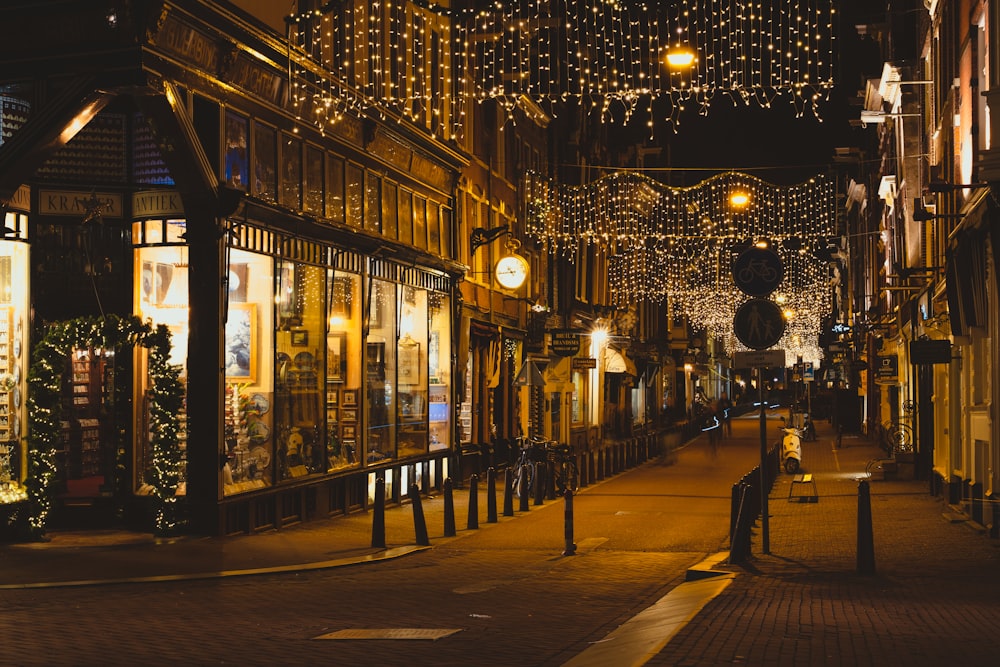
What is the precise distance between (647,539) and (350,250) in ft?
23.8

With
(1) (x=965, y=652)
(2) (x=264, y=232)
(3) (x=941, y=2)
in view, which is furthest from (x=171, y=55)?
(3) (x=941, y=2)

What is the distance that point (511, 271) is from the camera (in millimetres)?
31172

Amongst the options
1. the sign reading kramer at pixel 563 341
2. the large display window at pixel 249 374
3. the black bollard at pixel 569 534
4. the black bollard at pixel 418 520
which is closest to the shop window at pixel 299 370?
the large display window at pixel 249 374

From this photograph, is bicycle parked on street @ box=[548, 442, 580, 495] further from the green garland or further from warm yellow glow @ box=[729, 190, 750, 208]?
warm yellow glow @ box=[729, 190, 750, 208]

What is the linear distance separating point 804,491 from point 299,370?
468 inches

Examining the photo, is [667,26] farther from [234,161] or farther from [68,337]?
[68,337]

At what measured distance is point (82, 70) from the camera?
52.4 ft

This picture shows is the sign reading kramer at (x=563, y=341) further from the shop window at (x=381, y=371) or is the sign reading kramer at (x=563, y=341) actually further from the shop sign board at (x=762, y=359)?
the shop sign board at (x=762, y=359)

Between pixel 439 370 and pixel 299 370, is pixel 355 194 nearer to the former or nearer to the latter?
pixel 299 370

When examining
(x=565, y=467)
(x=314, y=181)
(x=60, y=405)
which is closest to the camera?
(x=60, y=405)

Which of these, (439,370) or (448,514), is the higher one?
(439,370)

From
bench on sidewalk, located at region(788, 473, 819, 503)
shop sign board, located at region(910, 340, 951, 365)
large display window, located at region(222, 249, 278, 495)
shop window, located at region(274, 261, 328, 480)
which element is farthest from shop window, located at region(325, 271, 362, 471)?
shop sign board, located at region(910, 340, 951, 365)

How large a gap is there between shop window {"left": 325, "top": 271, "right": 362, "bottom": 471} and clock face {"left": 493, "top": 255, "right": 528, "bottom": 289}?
30.6 feet

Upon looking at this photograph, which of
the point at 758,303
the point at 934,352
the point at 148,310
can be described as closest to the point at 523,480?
the point at 934,352
